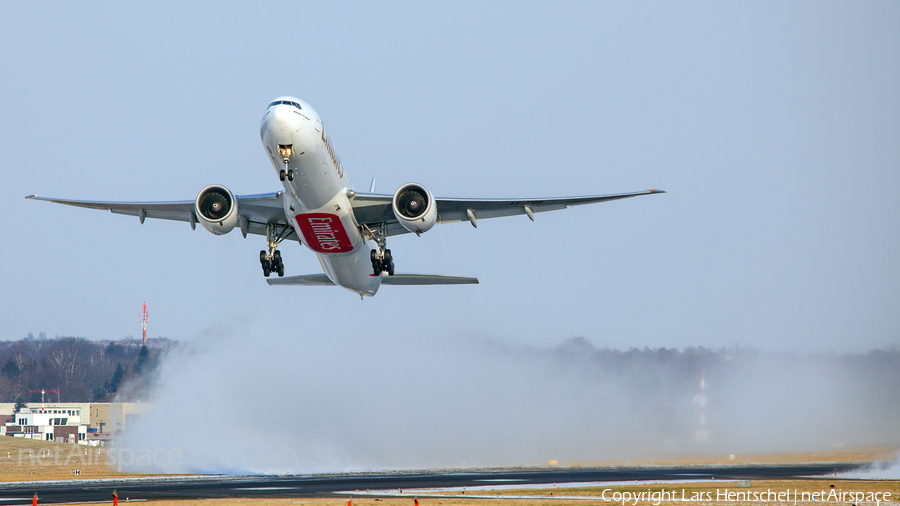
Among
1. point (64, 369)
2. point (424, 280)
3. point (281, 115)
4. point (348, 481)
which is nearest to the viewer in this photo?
point (281, 115)

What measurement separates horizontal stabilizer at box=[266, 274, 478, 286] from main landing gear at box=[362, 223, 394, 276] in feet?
17.1

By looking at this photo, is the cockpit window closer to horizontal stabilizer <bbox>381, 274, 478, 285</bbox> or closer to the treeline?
horizontal stabilizer <bbox>381, 274, 478, 285</bbox>

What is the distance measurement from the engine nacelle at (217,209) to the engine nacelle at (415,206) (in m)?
6.07

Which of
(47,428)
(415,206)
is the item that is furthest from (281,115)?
(47,428)

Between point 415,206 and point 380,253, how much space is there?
14.6 feet

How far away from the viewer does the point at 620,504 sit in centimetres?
3219

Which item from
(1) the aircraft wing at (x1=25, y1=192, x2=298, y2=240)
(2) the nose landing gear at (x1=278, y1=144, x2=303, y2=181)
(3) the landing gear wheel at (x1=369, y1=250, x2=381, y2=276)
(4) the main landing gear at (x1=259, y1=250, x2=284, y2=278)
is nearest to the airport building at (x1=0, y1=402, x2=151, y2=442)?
(1) the aircraft wing at (x1=25, y1=192, x2=298, y2=240)

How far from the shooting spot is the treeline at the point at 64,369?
115 meters

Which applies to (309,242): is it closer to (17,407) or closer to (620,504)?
(620,504)

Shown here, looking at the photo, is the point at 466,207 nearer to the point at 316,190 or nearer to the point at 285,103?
the point at 316,190

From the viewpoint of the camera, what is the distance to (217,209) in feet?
104

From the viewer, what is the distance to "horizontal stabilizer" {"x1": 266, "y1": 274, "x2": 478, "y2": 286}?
41.1m

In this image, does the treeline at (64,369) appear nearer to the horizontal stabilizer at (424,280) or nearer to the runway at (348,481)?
the runway at (348,481)

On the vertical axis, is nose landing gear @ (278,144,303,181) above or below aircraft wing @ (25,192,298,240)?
below
